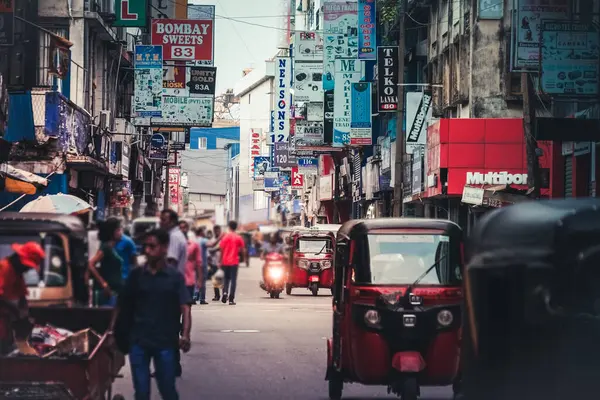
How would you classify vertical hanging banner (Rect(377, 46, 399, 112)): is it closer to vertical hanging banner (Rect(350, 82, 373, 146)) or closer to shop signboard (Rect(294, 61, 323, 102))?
vertical hanging banner (Rect(350, 82, 373, 146))

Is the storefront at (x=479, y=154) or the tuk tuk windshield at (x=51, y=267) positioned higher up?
the storefront at (x=479, y=154)

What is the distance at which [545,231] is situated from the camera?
759cm

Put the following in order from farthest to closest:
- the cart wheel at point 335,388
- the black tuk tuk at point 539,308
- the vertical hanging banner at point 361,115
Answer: the vertical hanging banner at point 361,115, the cart wheel at point 335,388, the black tuk tuk at point 539,308

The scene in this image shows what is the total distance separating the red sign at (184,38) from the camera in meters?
43.7

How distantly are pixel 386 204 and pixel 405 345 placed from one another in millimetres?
43760

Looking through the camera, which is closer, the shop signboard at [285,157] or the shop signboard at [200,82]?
the shop signboard at [200,82]

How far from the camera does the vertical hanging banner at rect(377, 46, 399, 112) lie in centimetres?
4353

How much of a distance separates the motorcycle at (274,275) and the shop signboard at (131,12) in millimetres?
9768

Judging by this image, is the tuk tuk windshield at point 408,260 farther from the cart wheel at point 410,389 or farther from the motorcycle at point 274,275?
the motorcycle at point 274,275

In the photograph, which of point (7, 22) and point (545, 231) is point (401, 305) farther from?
point (7, 22)

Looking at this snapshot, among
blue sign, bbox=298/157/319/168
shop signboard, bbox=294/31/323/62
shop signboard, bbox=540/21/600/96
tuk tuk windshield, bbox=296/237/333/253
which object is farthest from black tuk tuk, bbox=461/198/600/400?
blue sign, bbox=298/157/319/168

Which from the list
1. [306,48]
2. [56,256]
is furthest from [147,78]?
[56,256]

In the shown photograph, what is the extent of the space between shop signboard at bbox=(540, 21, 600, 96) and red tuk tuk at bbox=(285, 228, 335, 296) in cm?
1269

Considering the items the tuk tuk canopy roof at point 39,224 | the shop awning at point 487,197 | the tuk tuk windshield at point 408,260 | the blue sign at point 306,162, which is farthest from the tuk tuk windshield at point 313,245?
the blue sign at point 306,162
